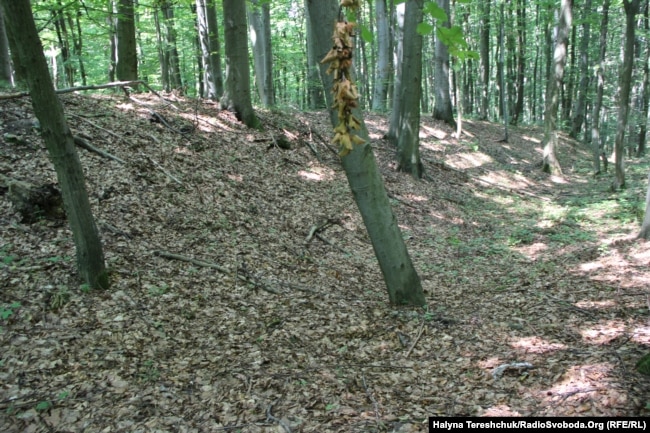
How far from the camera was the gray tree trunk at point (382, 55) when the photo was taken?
1745 cm

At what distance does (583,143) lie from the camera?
2539 cm

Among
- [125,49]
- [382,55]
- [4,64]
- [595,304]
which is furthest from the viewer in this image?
[382,55]

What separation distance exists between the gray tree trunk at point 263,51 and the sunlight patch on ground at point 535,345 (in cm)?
1190

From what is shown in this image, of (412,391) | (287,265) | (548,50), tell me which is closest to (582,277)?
(412,391)

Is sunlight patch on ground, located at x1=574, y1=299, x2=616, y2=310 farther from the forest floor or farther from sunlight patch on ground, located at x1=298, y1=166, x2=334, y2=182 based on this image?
sunlight patch on ground, located at x1=298, y1=166, x2=334, y2=182

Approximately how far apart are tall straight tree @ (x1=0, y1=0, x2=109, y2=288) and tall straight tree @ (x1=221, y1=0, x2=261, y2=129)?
631cm

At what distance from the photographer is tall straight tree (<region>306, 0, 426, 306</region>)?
4.38 m

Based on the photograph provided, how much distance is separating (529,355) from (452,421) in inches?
53.4

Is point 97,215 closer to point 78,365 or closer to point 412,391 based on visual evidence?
point 78,365

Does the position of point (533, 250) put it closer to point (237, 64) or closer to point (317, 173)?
point (317, 173)

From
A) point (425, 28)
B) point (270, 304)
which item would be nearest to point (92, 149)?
point (270, 304)

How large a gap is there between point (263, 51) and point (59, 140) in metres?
12.4

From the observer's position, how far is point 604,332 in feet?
14.2

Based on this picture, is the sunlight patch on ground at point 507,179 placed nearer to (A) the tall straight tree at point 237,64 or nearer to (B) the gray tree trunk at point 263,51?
(B) the gray tree trunk at point 263,51
